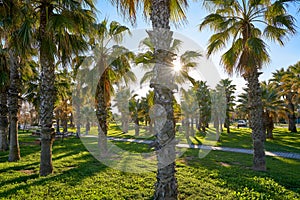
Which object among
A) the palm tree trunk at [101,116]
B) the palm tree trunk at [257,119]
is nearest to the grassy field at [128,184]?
the palm tree trunk at [257,119]

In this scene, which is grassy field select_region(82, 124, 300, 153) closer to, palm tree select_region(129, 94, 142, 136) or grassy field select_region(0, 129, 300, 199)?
palm tree select_region(129, 94, 142, 136)

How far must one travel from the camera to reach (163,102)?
4.96m

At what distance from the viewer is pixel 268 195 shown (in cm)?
623

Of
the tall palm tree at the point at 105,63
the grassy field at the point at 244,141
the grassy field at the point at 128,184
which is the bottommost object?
the grassy field at the point at 244,141

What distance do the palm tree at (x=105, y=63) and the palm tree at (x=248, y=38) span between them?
5.13 meters

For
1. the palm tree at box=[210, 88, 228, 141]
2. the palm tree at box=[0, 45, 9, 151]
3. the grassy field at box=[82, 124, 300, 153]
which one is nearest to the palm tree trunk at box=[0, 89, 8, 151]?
the palm tree at box=[0, 45, 9, 151]

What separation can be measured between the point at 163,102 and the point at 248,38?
6490mm

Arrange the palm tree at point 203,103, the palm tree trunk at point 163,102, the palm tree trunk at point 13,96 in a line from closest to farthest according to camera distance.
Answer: the palm tree trunk at point 163,102, the palm tree trunk at point 13,96, the palm tree at point 203,103

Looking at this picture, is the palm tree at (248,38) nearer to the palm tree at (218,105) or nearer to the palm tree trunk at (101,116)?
the palm tree trunk at (101,116)

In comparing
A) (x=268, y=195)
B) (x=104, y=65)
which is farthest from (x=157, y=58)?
(x=104, y=65)

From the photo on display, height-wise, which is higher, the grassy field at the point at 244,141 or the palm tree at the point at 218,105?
the palm tree at the point at 218,105

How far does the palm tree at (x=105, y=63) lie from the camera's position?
13.2m

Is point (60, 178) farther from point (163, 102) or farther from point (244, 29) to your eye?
point (244, 29)

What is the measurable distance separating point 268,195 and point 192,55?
1171 centimetres
